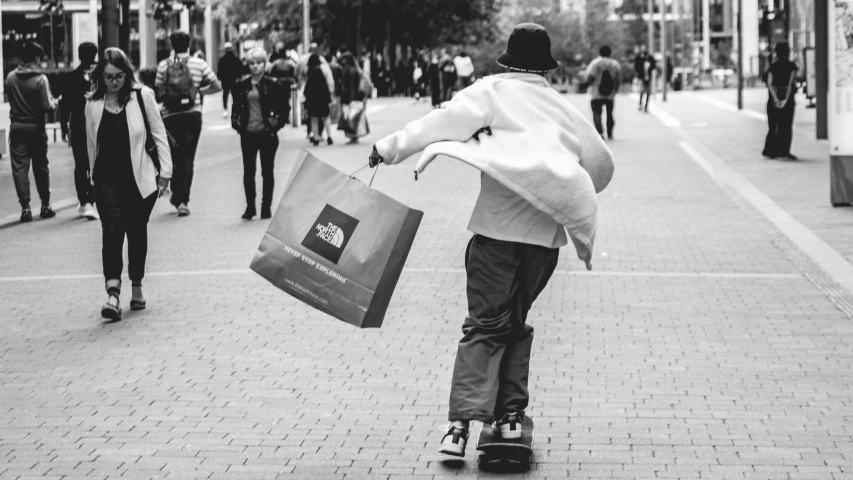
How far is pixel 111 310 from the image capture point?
27.4 feet

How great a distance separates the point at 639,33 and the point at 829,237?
307 feet

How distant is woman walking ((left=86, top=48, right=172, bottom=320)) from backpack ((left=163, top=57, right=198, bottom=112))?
5159mm

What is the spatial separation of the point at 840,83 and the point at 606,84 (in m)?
11.1

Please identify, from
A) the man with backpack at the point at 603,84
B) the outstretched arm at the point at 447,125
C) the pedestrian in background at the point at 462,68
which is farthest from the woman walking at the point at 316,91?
the outstretched arm at the point at 447,125

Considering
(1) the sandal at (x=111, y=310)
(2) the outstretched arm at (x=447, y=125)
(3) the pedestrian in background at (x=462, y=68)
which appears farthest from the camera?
(3) the pedestrian in background at (x=462, y=68)

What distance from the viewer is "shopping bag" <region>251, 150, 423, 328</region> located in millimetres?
5238

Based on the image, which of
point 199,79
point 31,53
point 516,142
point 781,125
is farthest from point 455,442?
point 781,125

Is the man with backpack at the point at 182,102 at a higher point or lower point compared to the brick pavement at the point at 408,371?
higher

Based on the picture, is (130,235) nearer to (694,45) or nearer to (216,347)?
(216,347)

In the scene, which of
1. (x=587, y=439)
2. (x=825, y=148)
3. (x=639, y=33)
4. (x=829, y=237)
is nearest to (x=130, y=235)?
(x=587, y=439)

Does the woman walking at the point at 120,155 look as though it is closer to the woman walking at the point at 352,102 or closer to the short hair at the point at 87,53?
Answer: the short hair at the point at 87,53

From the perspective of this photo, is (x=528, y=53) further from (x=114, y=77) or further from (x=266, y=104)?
(x=266, y=104)

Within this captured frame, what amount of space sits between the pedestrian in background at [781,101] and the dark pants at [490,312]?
1502cm

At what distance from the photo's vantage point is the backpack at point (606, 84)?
24.5m
